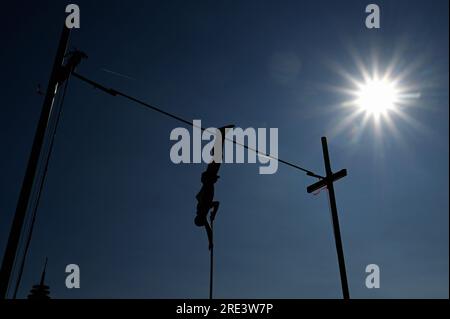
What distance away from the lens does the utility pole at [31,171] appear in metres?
5.39

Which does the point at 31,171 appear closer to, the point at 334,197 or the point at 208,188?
the point at 208,188

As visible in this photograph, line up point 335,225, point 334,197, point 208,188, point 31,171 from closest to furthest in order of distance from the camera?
point 31,171
point 208,188
point 335,225
point 334,197

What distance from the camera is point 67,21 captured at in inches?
282

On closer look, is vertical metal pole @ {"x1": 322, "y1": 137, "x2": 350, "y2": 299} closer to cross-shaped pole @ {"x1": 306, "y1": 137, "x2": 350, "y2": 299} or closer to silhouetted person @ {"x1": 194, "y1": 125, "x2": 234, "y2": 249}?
cross-shaped pole @ {"x1": 306, "y1": 137, "x2": 350, "y2": 299}

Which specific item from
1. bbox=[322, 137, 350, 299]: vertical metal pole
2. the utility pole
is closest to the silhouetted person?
the utility pole

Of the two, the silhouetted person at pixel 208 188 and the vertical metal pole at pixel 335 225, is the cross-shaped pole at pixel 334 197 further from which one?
the silhouetted person at pixel 208 188

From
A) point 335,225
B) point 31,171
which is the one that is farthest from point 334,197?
point 31,171

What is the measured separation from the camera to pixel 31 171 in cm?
600

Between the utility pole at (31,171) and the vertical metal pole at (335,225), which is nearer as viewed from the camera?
the utility pole at (31,171)

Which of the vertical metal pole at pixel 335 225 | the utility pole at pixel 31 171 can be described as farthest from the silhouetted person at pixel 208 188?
the vertical metal pole at pixel 335 225

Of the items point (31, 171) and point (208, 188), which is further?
point (208, 188)

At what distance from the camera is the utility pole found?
5.39m
